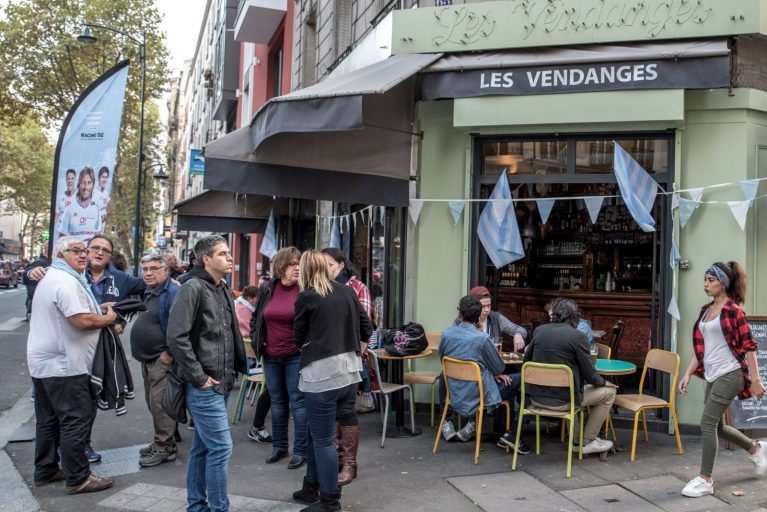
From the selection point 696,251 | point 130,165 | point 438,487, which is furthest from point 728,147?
point 130,165

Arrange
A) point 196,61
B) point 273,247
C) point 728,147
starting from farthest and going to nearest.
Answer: point 196,61 → point 273,247 → point 728,147

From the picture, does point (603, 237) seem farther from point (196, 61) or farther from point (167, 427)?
point (196, 61)

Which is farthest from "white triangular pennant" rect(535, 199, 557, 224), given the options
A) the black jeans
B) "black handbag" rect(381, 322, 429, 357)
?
the black jeans

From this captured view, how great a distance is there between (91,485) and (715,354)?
16.2ft

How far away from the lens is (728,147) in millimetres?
6711

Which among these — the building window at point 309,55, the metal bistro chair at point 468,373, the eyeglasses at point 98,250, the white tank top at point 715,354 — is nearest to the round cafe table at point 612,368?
the white tank top at point 715,354

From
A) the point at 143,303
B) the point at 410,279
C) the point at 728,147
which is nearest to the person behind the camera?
the point at 143,303

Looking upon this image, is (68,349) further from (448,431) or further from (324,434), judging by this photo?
(448,431)

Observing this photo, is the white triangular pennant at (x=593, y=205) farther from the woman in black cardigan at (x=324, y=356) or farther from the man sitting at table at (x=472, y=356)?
the woman in black cardigan at (x=324, y=356)

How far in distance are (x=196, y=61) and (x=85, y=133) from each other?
42.5 metres

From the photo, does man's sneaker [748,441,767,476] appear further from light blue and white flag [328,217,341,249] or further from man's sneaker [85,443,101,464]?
light blue and white flag [328,217,341,249]

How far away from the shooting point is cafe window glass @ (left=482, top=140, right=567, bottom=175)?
7387mm

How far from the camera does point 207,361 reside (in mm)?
4191

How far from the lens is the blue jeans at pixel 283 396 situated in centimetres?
561
